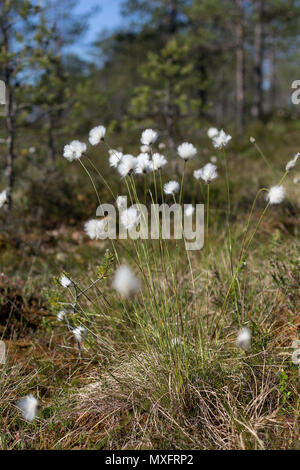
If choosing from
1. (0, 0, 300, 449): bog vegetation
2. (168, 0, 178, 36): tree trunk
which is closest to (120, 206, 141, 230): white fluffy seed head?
(0, 0, 300, 449): bog vegetation

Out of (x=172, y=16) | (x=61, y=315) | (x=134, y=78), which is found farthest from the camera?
(x=134, y=78)

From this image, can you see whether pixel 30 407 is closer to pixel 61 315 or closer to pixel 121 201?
pixel 61 315

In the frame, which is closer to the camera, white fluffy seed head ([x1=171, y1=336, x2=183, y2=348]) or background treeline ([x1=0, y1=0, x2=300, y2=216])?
white fluffy seed head ([x1=171, y1=336, x2=183, y2=348])

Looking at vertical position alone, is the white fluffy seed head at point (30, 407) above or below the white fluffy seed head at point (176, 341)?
below

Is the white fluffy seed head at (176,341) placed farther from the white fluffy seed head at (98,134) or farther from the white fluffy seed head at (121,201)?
the white fluffy seed head at (98,134)

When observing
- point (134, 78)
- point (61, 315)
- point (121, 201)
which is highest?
point (134, 78)

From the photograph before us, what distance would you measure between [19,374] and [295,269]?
5.18ft

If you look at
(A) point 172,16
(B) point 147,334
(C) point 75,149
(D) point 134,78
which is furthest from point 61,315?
(D) point 134,78

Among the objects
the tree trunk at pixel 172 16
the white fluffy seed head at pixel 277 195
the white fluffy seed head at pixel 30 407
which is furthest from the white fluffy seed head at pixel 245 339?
the tree trunk at pixel 172 16

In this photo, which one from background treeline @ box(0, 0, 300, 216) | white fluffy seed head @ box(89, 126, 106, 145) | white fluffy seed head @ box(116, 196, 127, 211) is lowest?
white fluffy seed head @ box(116, 196, 127, 211)

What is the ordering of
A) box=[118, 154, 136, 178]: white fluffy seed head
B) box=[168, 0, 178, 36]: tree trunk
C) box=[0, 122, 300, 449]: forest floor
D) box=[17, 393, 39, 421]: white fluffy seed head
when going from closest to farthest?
box=[17, 393, 39, 421]: white fluffy seed head → box=[0, 122, 300, 449]: forest floor → box=[118, 154, 136, 178]: white fluffy seed head → box=[168, 0, 178, 36]: tree trunk

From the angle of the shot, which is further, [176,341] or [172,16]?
[172,16]

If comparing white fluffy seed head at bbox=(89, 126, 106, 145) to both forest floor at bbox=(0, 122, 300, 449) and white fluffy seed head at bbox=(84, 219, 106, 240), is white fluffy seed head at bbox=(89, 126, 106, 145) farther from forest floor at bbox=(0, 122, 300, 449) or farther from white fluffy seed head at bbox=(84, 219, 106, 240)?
forest floor at bbox=(0, 122, 300, 449)
